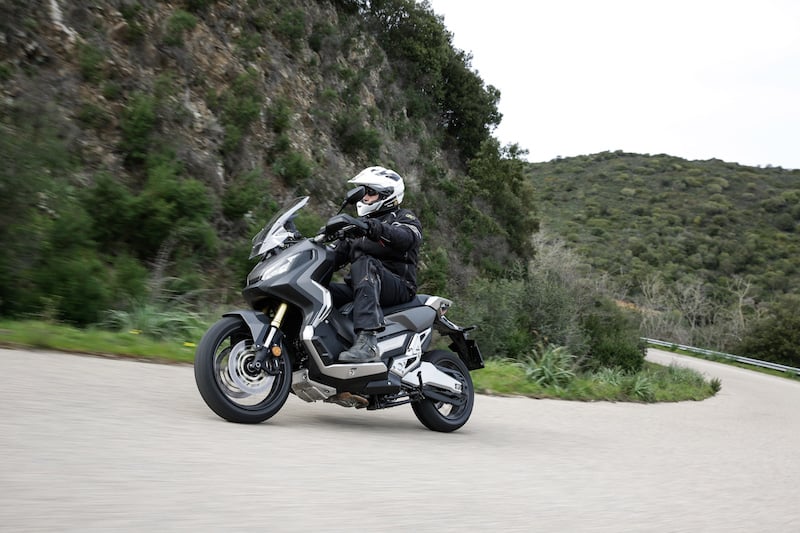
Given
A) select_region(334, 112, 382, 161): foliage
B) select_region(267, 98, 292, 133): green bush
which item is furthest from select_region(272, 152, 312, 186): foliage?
select_region(334, 112, 382, 161): foliage

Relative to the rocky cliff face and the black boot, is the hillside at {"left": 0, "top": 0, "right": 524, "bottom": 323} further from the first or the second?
the black boot

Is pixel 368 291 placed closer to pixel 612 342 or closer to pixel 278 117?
pixel 278 117

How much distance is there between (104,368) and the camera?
22.1 feet

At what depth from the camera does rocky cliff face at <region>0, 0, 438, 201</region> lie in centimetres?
1653

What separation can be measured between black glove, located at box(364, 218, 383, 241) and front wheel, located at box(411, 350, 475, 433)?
54.6 inches

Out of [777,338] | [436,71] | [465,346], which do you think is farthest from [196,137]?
[777,338]

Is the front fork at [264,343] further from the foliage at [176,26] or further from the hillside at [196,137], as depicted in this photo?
the foliage at [176,26]

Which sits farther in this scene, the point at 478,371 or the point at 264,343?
the point at 478,371

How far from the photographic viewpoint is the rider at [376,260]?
6.04 metres

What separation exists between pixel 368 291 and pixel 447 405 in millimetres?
1755

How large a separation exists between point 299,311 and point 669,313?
187 feet

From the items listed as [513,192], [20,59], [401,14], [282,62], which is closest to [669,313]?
[513,192]

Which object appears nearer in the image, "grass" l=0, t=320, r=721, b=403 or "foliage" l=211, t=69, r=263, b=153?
"grass" l=0, t=320, r=721, b=403

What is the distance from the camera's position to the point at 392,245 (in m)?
6.23
